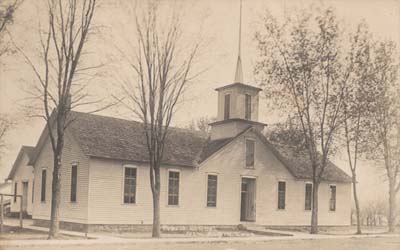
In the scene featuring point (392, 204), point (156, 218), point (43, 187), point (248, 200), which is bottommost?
point (156, 218)

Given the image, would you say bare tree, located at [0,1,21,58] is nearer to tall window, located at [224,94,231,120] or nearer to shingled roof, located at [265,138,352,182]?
tall window, located at [224,94,231,120]

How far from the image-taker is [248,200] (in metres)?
30.5

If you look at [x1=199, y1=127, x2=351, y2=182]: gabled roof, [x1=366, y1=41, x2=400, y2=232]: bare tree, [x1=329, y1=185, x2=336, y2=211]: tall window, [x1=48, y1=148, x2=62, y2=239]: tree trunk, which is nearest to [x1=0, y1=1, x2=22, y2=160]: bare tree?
[x1=48, y1=148, x2=62, y2=239]: tree trunk

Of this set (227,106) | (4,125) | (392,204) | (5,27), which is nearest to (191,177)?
(227,106)

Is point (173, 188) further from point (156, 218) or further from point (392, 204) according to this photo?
point (392, 204)

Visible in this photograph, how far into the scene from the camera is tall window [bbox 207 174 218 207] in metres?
28.3

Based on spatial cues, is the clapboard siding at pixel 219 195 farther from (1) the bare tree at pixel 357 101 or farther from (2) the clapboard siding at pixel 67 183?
(1) the bare tree at pixel 357 101

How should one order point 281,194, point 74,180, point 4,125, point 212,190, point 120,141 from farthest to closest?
1. point 281,194
2. point 212,190
3. point 120,141
4. point 74,180
5. point 4,125

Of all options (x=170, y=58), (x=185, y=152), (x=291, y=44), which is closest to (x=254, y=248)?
(x=170, y=58)

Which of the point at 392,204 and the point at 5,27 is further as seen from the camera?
the point at 392,204

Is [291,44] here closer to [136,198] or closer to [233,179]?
[233,179]

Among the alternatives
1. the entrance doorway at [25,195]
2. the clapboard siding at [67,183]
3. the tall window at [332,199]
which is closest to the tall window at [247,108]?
the tall window at [332,199]

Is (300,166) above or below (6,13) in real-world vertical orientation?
below

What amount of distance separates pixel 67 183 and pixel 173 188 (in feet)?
16.1
